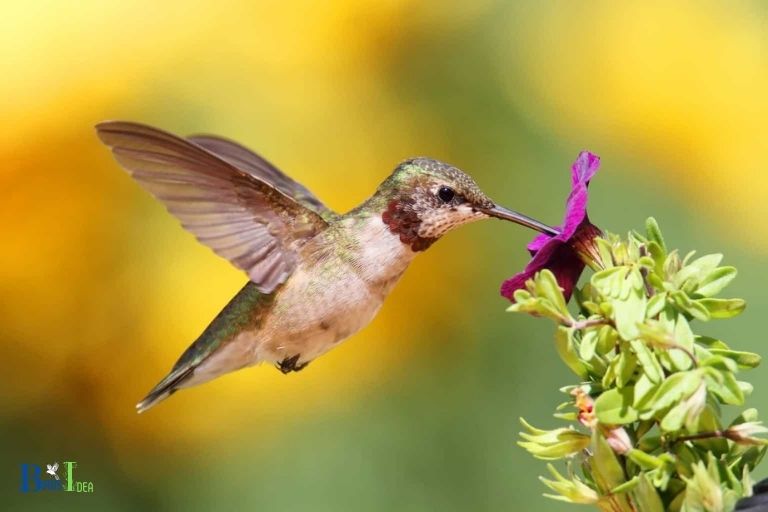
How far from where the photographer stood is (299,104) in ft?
9.46

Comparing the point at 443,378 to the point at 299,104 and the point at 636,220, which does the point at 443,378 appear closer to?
the point at 636,220

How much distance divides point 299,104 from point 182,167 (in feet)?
5.26

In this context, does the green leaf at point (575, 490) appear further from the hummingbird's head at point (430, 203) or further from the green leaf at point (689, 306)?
the hummingbird's head at point (430, 203)

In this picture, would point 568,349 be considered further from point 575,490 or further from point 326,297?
point 326,297

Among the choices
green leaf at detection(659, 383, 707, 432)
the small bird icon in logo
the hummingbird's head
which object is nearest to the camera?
green leaf at detection(659, 383, 707, 432)

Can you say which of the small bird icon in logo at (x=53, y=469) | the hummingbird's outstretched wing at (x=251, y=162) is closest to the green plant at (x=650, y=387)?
the hummingbird's outstretched wing at (x=251, y=162)

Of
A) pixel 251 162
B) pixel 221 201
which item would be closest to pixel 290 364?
pixel 221 201

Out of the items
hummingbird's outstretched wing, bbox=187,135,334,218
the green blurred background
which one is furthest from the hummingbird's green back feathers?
the green blurred background

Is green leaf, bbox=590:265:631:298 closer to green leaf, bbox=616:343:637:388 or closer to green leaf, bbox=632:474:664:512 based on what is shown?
green leaf, bbox=616:343:637:388

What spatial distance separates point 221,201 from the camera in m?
1.39

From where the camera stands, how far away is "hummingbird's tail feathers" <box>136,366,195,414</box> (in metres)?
1.49

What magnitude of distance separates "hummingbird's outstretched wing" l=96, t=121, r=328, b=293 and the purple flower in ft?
1.47

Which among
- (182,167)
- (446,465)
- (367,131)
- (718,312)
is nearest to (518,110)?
(367,131)

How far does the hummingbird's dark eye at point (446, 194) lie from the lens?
4.33ft
